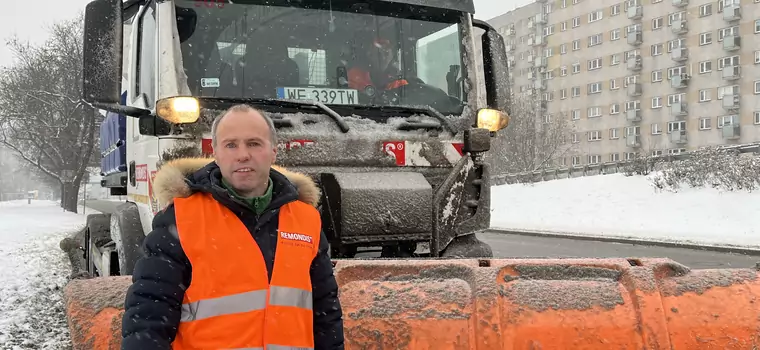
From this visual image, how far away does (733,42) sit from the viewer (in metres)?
43.5

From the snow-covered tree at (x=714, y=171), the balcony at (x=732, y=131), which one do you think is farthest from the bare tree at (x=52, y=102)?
the balcony at (x=732, y=131)

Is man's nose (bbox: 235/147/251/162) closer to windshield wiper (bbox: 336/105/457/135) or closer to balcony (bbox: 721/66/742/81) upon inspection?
windshield wiper (bbox: 336/105/457/135)

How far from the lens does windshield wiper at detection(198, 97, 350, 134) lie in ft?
11.8

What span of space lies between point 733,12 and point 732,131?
7.93 metres

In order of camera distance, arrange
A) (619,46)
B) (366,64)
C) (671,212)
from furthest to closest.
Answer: (619,46)
(671,212)
(366,64)

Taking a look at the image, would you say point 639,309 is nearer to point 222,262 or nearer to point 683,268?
point 683,268

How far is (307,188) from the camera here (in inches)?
84.9

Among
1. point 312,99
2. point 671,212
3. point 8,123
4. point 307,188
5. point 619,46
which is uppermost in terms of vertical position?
point 619,46

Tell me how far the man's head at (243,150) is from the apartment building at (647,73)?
141 ft

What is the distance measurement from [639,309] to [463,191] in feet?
5.93

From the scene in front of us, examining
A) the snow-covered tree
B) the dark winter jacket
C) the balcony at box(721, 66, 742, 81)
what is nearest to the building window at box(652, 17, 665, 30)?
the balcony at box(721, 66, 742, 81)

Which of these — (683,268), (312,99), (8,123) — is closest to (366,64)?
(312,99)

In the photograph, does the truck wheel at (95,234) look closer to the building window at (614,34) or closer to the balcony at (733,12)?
the balcony at (733,12)

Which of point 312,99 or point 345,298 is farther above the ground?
point 312,99
